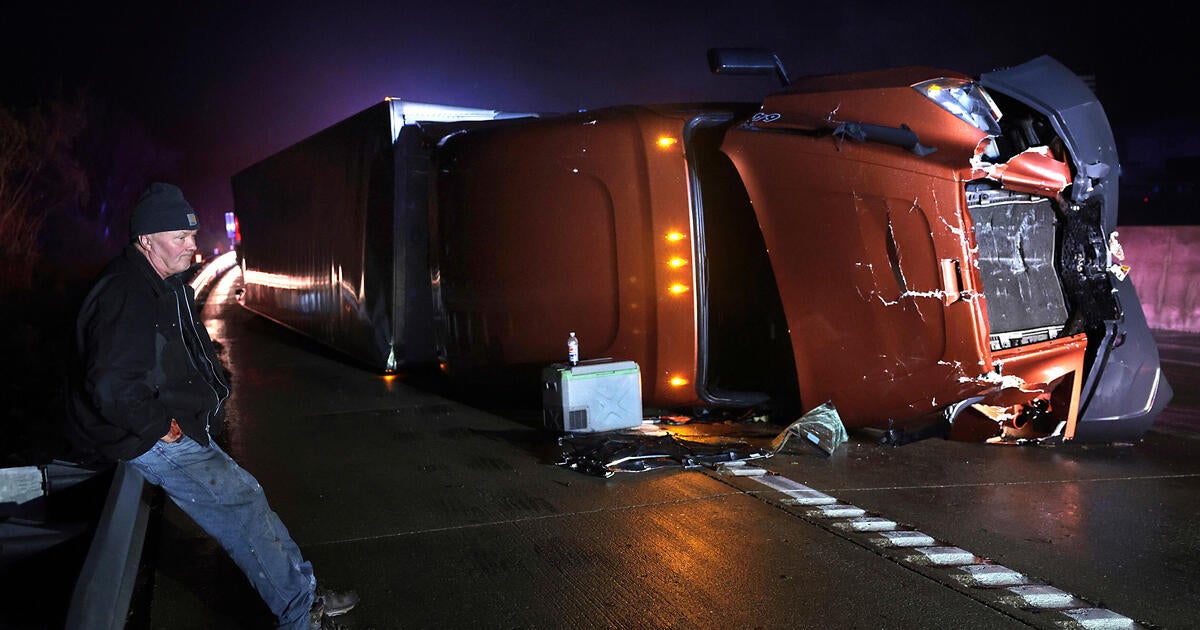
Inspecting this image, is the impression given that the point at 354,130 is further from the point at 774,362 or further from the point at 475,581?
the point at 475,581

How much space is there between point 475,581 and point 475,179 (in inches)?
183

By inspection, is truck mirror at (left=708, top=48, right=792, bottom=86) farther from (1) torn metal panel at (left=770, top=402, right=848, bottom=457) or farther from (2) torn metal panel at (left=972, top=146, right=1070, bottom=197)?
(1) torn metal panel at (left=770, top=402, right=848, bottom=457)

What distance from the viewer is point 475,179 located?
7.94 meters

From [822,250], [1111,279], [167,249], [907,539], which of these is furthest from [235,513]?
[1111,279]

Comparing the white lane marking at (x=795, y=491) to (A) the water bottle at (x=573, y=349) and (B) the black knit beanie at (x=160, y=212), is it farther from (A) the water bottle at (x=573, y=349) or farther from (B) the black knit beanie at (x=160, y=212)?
(B) the black knit beanie at (x=160, y=212)

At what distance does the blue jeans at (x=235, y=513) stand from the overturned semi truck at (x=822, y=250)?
4.00 meters

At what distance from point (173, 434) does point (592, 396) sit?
399cm

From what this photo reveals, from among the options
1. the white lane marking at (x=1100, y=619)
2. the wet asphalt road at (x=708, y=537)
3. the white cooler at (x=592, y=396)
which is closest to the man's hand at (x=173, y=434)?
the wet asphalt road at (x=708, y=537)

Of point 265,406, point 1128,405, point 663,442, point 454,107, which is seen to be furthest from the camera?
point 454,107

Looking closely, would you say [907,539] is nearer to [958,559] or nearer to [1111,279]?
[958,559]

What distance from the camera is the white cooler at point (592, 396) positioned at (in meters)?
6.76

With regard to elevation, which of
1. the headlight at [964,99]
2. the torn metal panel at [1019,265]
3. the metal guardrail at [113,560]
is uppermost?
the headlight at [964,99]

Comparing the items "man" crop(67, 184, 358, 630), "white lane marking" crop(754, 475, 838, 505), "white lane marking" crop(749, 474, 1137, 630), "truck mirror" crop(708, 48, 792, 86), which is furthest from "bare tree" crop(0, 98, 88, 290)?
"white lane marking" crop(749, 474, 1137, 630)

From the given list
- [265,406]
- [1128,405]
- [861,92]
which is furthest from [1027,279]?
[265,406]
